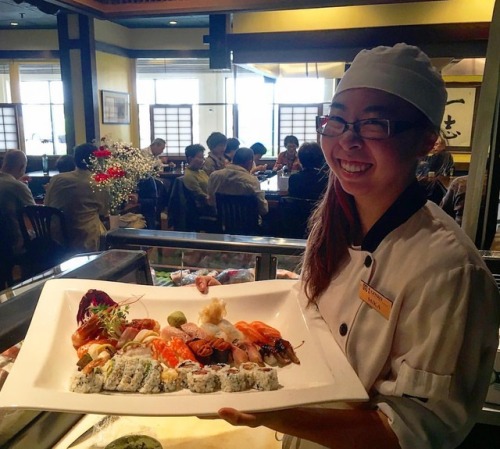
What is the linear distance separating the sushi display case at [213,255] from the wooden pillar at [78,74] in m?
6.72

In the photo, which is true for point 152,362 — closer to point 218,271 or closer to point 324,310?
point 324,310

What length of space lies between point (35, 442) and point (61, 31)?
8.16m

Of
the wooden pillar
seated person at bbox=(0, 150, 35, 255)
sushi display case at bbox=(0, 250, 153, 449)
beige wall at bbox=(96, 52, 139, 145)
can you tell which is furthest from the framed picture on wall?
sushi display case at bbox=(0, 250, 153, 449)

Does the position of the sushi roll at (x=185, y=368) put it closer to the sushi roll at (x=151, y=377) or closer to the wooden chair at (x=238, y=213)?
the sushi roll at (x=151, y=377)

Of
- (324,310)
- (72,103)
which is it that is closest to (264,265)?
(324,310)

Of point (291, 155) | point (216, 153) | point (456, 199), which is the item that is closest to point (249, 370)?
point (456, 199)

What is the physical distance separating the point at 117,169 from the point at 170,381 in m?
3.08

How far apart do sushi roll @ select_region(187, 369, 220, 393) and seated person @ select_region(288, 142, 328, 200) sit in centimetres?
337

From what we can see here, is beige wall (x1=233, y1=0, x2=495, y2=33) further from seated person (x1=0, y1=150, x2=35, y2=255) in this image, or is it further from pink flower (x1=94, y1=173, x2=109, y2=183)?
seated person (x1=0, y1=150, x2=35, y2=255)

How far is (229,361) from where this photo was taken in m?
1.17

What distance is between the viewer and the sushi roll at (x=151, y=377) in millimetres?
967

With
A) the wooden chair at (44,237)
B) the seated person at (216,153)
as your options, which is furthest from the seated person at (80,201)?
the seated person at (216,153)

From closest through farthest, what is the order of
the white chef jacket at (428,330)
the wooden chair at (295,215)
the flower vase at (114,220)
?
the white chef jacket at (428,330) → the flower vase at (114,220) → the wooden chair at (295,215)

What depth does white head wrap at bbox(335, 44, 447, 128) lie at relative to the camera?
0.94m
